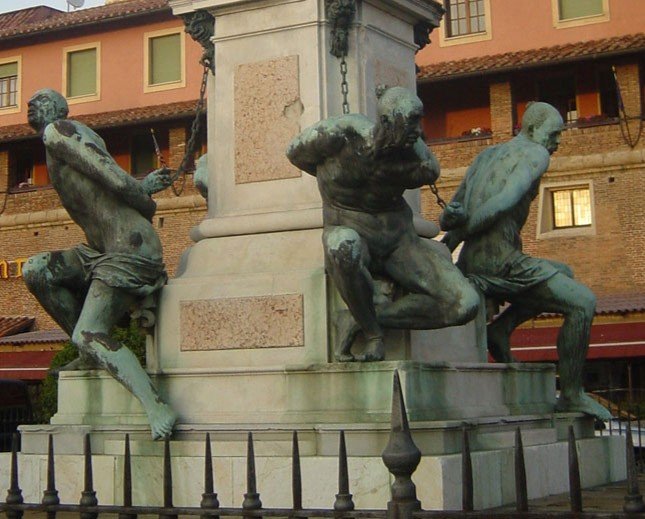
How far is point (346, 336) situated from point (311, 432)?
0.54 metres

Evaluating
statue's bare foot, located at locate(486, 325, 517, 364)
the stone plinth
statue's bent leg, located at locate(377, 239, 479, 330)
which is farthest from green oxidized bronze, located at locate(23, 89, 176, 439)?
statue's bare foot, located at locate(486, 325, 517, 364)

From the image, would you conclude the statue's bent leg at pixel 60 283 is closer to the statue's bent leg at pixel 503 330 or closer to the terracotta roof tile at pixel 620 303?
the statue's bent leg at pixel 503 330

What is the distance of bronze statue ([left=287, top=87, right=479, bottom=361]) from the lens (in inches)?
266

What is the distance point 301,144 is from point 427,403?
1.47 meters

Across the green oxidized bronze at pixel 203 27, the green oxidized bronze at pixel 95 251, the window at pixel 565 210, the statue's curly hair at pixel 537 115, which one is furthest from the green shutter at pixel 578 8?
the green oxidized bronze at pixel 95 251

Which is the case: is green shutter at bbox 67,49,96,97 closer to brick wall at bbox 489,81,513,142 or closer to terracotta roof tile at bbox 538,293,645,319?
brick wall at bbox 489,81,513,142

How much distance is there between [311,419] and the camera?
22.7ft

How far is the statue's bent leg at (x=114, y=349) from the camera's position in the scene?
7.21 meters

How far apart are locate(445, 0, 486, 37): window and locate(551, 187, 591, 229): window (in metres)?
6.09

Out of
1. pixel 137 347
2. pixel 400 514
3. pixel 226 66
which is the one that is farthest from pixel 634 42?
pixel 400 514

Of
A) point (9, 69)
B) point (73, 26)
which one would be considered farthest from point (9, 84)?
point (73, 26)

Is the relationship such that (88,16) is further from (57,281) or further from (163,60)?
(57,281)

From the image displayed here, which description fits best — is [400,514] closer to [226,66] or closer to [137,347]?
[226,66]

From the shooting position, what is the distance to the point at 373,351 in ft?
22.6
